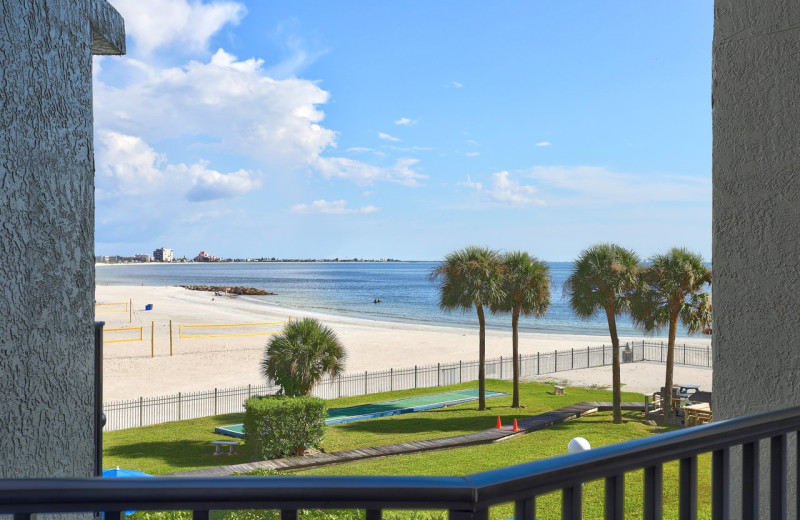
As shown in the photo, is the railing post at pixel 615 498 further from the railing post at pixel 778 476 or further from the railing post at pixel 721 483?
the railing post at pixel 778 476

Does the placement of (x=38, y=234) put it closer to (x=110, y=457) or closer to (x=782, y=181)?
(x=782, y=181)

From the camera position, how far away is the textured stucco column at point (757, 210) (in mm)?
3059

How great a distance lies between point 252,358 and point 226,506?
35913 millimetres

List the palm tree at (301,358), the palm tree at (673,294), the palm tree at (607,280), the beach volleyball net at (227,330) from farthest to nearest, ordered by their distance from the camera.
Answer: the beach volleyball net at (227,330), the palm tree at (607,280), the palm tree at (673,294), the palm tree at (301,358)

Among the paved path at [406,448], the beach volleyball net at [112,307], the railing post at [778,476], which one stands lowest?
the paved path at [406,448]

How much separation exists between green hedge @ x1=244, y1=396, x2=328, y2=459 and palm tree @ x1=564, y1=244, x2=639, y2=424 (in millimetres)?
10173

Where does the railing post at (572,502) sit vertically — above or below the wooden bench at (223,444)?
above

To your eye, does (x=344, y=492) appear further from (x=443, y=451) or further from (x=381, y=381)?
(x=381, y=381)

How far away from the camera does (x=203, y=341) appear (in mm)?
44000

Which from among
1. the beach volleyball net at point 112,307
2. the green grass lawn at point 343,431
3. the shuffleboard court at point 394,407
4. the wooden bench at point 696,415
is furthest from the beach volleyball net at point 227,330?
the wooden bench at point 696,415

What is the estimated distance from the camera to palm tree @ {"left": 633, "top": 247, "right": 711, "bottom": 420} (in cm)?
2077

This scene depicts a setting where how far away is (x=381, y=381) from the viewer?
27.2 m

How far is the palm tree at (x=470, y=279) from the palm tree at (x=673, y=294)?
16.0ft

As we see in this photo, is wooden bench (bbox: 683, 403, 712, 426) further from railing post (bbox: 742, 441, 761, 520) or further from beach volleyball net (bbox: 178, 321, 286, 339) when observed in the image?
beach volleyball net (bbox: 178, 321, 286, 339)
